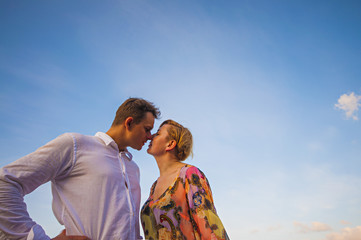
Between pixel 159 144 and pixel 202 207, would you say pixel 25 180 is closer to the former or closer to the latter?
pixel 202 207

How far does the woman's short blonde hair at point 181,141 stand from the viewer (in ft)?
14.0

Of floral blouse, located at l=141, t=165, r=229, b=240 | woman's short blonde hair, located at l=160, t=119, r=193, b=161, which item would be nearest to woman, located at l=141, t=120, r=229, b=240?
floral blouse, located at l=141, t=165, r=229, b=240

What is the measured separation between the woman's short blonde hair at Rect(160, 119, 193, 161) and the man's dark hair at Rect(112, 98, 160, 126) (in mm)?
871

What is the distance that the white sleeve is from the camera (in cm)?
199

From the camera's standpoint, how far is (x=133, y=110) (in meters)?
3.31

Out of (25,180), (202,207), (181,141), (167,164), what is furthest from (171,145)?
(25,180)

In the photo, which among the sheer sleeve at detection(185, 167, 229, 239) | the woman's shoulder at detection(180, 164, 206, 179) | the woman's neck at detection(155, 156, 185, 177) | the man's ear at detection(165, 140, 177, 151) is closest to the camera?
the sheer sleeve at detection(185, 167, 229, 239)

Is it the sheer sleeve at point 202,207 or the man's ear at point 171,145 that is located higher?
the man's ear at point 171,145

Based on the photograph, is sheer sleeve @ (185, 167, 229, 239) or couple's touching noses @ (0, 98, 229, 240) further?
sheer sleeve @ (185, 167, 229, 239)

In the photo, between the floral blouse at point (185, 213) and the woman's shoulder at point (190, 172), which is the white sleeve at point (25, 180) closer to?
the floral blouse at point (185, 213)

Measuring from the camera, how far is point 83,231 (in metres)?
2.31

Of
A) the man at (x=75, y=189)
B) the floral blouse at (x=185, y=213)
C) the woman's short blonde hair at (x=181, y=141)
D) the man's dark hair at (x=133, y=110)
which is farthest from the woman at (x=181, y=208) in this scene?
the man's dark hair at (x=133, y=110)

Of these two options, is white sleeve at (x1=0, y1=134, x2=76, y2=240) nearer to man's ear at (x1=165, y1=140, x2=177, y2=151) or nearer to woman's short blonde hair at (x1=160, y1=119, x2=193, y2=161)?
man's ear at (x1=165, y1=140, x2=177, y2=151)

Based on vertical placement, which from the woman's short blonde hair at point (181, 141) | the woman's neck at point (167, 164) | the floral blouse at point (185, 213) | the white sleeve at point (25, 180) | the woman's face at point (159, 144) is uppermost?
the woman's short blonde hair at point (181, 141)
